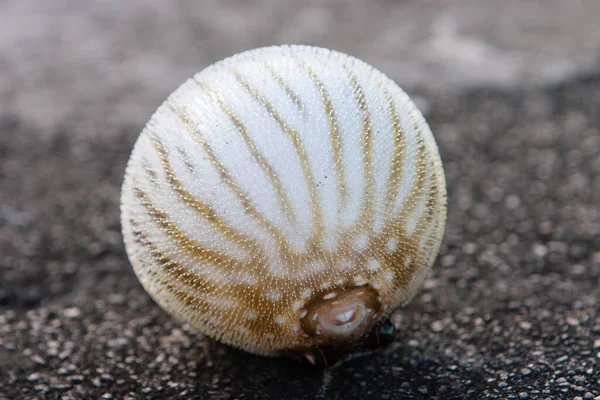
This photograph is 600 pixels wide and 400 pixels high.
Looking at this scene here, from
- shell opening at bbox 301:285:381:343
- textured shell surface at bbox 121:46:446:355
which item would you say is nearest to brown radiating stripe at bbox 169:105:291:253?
textured shell surface at bbox 121:46:446:355

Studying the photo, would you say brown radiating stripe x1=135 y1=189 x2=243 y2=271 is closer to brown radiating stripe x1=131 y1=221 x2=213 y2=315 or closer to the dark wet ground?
brown radiating stripe x1=131 y1=221 x2=213 y2=315

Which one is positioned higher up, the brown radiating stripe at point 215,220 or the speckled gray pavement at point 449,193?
the brown radiating stripe at point 215,220

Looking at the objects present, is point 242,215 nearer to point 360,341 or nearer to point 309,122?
point 309,122

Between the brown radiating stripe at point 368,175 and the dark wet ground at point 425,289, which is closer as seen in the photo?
the brown radiating stripe at point 368,175

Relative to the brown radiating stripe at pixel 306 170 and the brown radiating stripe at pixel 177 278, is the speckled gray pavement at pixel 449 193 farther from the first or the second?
the brown radiating stripe at pixel 306 170

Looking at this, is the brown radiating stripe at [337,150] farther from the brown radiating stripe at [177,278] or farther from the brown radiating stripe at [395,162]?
the brown radiating stripe at [177,278]

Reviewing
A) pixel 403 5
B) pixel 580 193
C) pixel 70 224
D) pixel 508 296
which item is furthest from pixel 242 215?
pixel 403 5

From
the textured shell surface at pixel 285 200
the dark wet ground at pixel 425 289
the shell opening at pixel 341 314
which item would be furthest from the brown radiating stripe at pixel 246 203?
the dark wet ground at pixel 425 289

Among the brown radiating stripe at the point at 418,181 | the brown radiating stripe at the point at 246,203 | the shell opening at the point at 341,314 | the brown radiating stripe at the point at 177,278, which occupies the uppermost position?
the brown radiating stripe at the point at 246,203
